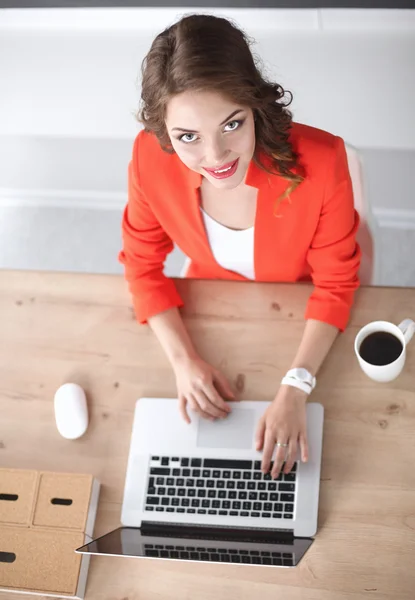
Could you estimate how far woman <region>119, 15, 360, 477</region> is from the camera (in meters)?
1.05

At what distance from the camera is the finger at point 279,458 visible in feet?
4.00

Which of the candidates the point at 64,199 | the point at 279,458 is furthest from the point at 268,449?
the point at 64,199

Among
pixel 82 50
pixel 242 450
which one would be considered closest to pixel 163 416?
pixel 242 450

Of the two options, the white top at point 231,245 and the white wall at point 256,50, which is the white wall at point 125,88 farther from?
the white top at point 231,245

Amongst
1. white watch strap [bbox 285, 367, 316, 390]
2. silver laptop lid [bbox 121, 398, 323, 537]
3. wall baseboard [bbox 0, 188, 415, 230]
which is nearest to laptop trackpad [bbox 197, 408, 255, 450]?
silver laptop lid [bbox 121, 398, 323, 537]

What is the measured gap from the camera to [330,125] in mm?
2465

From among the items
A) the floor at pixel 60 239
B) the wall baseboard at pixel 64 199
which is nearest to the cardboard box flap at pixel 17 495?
the floor at pixel 60 239

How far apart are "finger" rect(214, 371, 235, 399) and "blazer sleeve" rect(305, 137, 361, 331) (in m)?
0.19

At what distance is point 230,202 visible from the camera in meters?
1.38

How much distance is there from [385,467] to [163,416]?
402mm

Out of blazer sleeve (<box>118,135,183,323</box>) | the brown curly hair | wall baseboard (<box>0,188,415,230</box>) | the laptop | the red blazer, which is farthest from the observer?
wall baseboard (<box>0,188,415,230</box>)

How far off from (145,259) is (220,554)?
60 cm

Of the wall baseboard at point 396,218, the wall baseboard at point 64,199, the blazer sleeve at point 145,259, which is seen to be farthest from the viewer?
the wall baseboard at point 64,199

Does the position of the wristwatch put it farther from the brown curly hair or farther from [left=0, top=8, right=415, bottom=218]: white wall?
[left=0, top=8, right=415, bottom=218]: white wall
